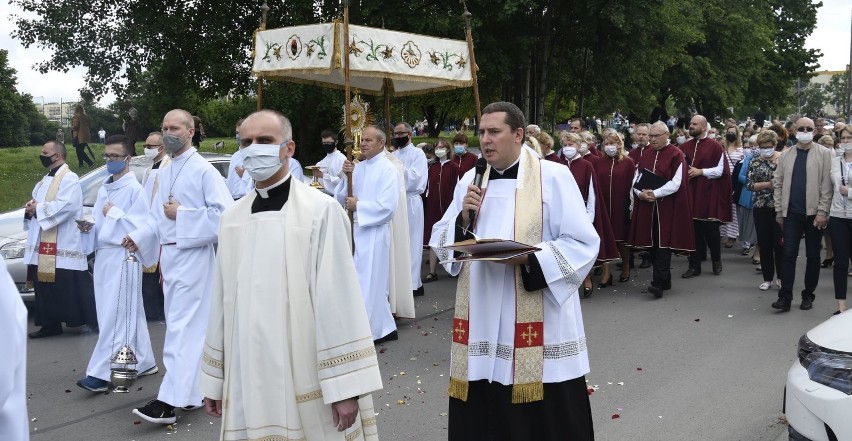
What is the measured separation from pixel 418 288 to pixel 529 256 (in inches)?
293

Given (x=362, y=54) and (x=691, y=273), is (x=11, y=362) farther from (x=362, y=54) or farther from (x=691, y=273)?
(x=691, y=273)

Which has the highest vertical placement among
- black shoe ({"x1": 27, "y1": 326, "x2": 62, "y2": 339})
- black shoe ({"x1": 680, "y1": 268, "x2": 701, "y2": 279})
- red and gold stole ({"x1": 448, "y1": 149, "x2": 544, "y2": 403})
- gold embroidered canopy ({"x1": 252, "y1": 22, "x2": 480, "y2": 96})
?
gold embroidered canopy ({"x1": 252, "y1": 22, "x2": 480, "y2": 96})

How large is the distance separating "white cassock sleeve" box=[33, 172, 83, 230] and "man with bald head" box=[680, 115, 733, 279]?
311 inches

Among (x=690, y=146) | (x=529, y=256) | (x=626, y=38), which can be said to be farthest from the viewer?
(x=626, y=38)

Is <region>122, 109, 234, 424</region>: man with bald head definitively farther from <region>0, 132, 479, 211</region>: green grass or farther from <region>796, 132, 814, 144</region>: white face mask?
<region>0, 132, 479, 211</region>: green grass

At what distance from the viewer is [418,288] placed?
460 inches

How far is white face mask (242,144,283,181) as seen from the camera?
393cm

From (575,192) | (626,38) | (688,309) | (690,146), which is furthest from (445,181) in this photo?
(626,38)

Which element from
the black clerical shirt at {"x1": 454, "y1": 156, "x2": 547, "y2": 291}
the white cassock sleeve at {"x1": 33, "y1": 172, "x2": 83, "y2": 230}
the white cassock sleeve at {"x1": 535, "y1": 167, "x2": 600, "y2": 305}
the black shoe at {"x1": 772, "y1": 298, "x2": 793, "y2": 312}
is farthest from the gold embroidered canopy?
the white cassock sleeve at {"x1": 535, "y1": 167, "x2": 600, "y2": 305}

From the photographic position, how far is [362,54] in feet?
30.7

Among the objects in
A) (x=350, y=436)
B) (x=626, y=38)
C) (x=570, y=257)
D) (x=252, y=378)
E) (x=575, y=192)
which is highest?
(x=626, y=38)

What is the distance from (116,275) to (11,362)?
493 centimetres

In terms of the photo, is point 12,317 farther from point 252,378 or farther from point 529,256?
point 529,256

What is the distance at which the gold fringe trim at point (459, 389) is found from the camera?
4434 mm
